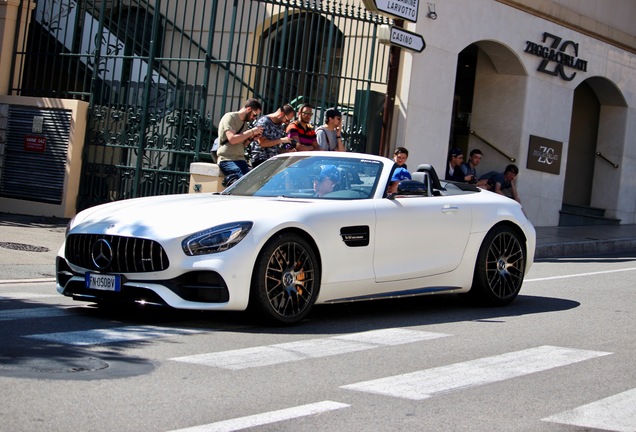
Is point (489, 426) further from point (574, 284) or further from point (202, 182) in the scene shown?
point (202, 182)

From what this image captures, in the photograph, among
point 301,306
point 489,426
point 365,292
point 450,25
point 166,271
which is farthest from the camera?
point 450,25

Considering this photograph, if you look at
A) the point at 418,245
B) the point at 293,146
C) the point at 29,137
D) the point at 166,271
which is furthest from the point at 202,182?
the point at 166,271

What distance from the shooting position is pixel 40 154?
1742 centimetres

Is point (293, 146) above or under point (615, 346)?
above

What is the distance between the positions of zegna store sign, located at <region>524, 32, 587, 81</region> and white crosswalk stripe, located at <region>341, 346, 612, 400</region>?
15.4m

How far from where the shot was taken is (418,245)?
30.6 feet

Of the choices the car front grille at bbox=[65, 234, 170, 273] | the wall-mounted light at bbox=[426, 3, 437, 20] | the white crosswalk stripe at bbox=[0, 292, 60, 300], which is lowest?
the white crosswalk stripe at bbox=[0, 292, 60, 300]

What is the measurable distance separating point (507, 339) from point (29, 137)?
11.2m

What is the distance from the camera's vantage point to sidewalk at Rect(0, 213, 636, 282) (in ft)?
36.4

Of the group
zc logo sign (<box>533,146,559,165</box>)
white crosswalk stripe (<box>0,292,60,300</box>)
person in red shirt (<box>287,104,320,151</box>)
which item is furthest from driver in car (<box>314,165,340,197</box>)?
zc logo sign (<box>533,146,559,165</box>)

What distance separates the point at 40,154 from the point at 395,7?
6.29 meters

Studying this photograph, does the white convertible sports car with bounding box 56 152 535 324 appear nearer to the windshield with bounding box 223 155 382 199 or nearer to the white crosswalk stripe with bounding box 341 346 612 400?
the windshield with bounding box 223 155 382 199

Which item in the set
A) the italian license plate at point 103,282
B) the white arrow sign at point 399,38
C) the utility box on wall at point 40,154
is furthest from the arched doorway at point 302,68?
the italian license plate at point 103,282

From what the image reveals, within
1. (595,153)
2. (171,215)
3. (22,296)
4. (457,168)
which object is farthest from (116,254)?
(595,153)
